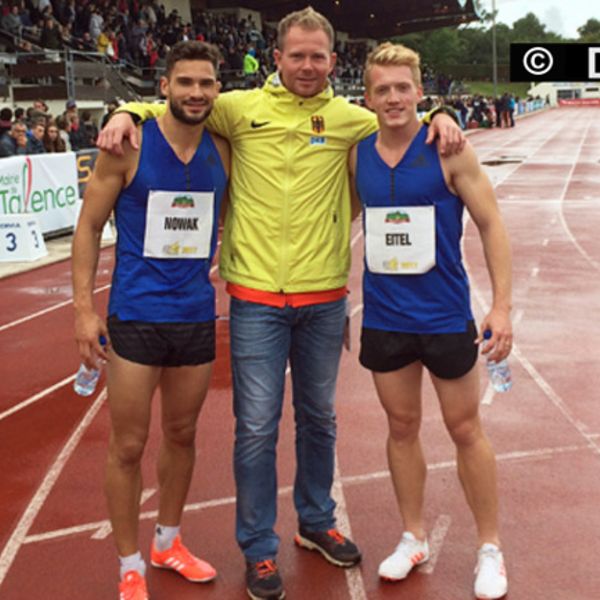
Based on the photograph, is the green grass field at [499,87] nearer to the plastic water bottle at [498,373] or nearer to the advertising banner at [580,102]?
the advertising banner at [580,102]

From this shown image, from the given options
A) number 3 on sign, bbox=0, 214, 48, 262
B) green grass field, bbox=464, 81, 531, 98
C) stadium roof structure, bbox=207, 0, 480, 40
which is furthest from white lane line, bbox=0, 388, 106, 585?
green grass field, bbox=464, 81, 531, 98

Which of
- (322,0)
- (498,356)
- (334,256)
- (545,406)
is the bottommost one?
(545,406)

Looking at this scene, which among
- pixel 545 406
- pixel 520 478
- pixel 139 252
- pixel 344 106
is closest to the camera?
pixel 139 252

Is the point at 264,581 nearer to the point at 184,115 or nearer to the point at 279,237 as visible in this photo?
the point at 279,237

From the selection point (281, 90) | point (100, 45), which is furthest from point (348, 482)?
point (100, 45)

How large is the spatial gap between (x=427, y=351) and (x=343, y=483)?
1573mm

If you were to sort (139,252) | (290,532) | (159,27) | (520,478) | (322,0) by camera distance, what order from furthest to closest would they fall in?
1. (322,0)
2. (159,27)
3. (520,478)
4. (290,532)
5. (139,252)

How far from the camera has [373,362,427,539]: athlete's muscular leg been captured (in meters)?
3.65

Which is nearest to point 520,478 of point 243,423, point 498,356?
point 498,356

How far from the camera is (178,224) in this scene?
3430mm

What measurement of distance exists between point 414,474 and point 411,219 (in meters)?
1.14

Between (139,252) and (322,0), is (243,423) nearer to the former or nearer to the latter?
(139,252)

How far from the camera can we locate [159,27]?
103 feet

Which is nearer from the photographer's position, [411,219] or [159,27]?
[411,219]
